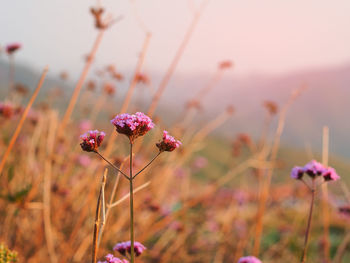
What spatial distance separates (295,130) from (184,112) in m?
143

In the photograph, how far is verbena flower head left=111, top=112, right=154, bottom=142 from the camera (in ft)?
2.93

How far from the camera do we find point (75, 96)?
70.0 inches

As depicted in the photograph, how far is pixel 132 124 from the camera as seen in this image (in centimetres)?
89

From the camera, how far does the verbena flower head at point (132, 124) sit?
894 mm

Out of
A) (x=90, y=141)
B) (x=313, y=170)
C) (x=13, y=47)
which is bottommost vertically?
(x=90, y=141)

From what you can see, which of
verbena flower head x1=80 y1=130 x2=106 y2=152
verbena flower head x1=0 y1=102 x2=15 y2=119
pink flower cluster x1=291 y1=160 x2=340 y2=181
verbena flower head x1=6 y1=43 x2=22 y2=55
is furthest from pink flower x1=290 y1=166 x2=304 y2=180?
verbena flower head x1=6 y1=43 x2=22 y2=55

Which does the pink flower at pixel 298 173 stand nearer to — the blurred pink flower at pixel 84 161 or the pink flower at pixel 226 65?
the pink flower at pixel 226 65

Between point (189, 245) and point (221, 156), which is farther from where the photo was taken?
point (221, 156)

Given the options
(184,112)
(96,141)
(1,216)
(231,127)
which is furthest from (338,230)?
(231,127)

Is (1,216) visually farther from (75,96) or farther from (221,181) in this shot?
(221,181)

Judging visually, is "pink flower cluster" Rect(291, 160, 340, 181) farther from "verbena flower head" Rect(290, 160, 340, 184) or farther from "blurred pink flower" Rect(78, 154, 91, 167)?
"blurred pink flower" Rect(78, 154, 91, 167)

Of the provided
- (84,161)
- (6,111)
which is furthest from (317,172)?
(84,161)

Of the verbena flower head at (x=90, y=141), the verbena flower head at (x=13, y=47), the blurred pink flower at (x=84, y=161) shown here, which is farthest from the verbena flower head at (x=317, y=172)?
the blurred pink flower at (x=84, y=161)

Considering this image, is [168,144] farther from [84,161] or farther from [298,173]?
[84,161]
